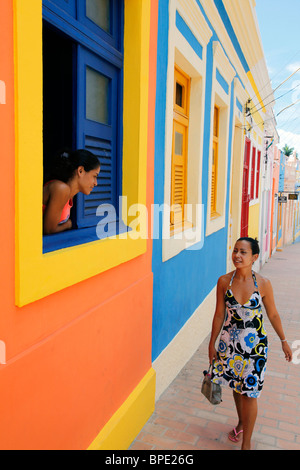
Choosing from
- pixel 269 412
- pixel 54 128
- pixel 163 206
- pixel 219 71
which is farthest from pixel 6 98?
pixel 219 71

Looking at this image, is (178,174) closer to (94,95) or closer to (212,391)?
(94,95)

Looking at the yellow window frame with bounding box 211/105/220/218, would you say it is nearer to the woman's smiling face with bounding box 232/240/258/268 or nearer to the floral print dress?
the woman's smiling face with bounding box 232/240/258/268

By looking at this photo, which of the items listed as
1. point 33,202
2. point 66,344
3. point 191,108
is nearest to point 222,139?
point 191,108

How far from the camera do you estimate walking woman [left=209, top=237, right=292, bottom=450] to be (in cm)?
309

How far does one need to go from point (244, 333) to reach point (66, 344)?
4.60 ft

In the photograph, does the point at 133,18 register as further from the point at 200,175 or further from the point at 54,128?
the point at 200,175

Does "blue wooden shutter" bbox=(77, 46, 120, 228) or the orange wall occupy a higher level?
"blue wooden shutter" bbox=(77, 46, 120, 228)

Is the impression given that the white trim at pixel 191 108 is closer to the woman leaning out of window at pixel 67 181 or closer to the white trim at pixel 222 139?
the white trim at pixel 222 139

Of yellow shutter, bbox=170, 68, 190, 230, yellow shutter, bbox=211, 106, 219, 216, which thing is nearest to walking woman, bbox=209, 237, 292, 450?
yellow shutter, bbox=170, 68, 190, 230

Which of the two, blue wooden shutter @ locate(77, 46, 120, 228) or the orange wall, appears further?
blue wooden shutter @ locate(77, 46, 120, 228)

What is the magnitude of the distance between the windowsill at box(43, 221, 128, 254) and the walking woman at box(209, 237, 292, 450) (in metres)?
0.95

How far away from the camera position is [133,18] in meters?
3.10
